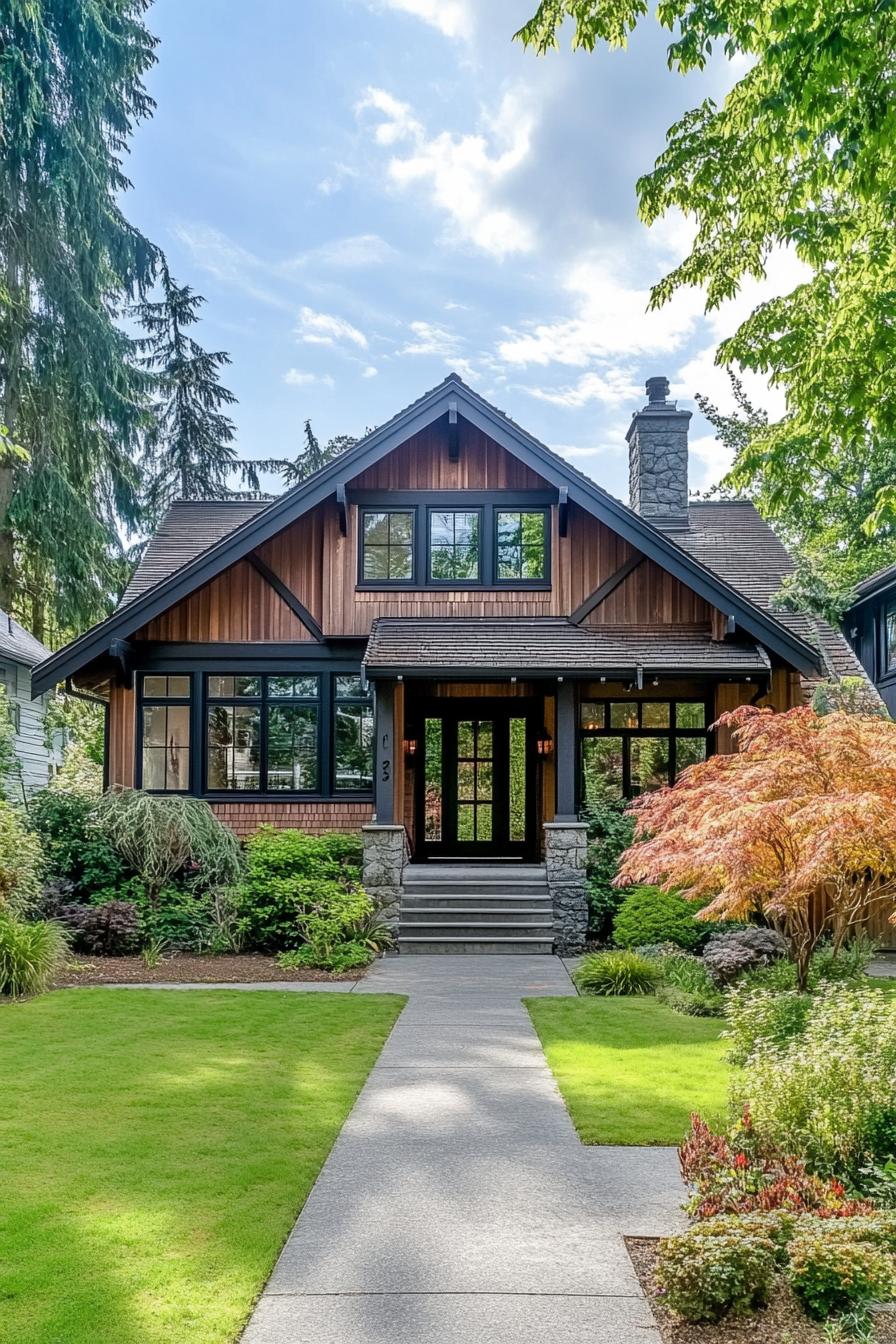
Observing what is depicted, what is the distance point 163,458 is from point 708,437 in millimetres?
17010

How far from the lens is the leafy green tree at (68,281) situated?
1922 centimetres

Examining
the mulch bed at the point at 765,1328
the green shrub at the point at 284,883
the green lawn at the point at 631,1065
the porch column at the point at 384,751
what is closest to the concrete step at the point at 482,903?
the green shrub at the point at 284,883

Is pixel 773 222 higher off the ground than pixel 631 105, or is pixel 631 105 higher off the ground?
pixel 631 105

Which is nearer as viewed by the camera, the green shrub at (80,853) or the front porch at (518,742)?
the green shrub at (80,853)

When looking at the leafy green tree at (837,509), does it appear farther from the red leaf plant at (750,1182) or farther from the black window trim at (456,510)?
the red leaf plant at (750,1182)

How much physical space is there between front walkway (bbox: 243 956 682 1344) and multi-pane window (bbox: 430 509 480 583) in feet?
30.6

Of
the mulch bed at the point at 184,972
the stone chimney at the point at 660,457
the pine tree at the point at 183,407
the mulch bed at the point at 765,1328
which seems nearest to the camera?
the mulch bed at the point at 765,1328

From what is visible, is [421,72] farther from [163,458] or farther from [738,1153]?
[163,458]

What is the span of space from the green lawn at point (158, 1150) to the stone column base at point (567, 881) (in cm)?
429

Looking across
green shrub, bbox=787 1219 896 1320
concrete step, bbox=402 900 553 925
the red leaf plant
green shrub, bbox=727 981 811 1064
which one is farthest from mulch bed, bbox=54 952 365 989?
green shrub, bbox=787 1219 896 1320

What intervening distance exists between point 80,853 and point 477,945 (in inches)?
197

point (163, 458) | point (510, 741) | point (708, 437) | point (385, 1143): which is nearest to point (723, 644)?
point (510, 741)

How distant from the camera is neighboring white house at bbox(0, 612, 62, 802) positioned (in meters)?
19.8

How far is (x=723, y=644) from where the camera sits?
1408cm
